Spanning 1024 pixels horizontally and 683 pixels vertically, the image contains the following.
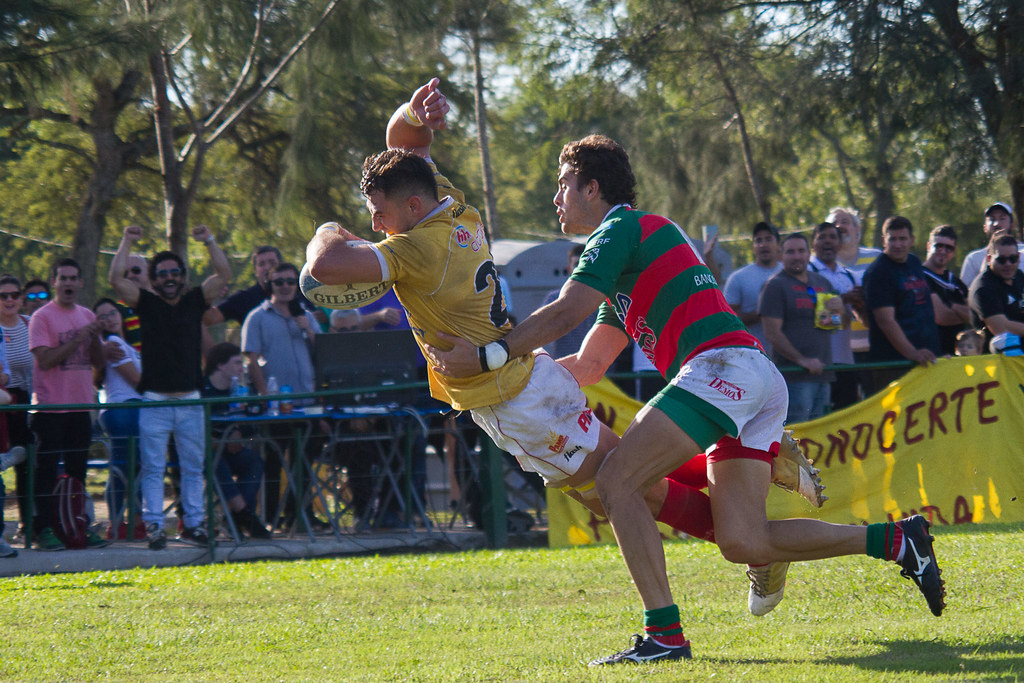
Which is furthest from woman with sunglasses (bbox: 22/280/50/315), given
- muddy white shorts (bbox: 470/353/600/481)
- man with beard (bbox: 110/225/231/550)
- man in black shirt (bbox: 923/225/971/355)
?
man in black shirt (bbox: 923/225/971/355)

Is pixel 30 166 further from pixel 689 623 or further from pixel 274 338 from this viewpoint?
pixel 689 623

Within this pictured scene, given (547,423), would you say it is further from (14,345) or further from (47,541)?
(14,345)

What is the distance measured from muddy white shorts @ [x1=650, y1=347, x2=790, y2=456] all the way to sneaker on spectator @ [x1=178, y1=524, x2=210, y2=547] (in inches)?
194

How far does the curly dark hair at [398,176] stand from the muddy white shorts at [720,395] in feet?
4.05

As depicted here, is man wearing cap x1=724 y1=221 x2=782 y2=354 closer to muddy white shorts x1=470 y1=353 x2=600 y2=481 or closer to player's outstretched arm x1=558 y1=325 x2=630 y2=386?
player's outstretched arm x1=558 y1=325 x2=630 y2=386

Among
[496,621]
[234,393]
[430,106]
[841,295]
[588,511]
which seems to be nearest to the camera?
[430,106]

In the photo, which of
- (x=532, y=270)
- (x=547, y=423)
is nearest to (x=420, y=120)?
(x=547, y=423)

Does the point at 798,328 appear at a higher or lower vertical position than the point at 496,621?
higher

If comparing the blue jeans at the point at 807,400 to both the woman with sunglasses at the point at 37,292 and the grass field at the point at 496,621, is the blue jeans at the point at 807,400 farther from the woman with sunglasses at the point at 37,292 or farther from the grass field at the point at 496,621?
the woman with sunglasses at the point at 37,292

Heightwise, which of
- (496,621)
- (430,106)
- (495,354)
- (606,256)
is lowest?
(496,621)

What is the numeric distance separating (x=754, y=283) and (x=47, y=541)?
598cm

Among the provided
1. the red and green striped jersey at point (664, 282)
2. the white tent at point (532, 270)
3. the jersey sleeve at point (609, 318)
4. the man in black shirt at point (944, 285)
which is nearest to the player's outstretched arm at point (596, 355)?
the jersey sleeve at point (609, 318)

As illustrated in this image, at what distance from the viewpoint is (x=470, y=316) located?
14.7 ft

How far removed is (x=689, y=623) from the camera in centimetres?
537
